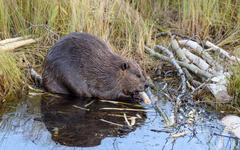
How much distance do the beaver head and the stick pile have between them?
1.10 ft

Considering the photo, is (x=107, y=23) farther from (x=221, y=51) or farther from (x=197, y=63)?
(x=221, y=51)

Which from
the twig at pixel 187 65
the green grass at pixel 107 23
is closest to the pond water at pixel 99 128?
the twig at pixel 187 65

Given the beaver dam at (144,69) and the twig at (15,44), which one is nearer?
the beaver dam at (144,69)

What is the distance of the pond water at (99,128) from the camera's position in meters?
3.74

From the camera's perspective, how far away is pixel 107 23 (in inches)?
219

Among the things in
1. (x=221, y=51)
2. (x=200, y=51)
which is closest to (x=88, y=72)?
(x=200, y=51)

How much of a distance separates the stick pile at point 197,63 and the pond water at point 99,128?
9.0 inches

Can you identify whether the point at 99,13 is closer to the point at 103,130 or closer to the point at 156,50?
the point at 156,50

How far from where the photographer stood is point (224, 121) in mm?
4172

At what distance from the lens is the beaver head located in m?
4.64

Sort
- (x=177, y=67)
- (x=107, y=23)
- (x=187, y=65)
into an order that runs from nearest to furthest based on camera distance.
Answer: (x=177, y=67)
(x=187, y=65)
(x=107, y=23)

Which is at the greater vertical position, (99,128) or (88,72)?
(88,72)

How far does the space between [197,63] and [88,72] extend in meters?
1.01

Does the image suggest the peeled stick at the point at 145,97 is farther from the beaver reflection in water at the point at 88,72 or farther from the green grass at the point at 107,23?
the green grass at the point at 107,23
